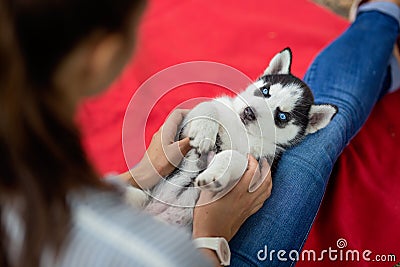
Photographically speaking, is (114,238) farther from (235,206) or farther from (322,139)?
(322,139)

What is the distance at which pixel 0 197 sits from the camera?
0.38m

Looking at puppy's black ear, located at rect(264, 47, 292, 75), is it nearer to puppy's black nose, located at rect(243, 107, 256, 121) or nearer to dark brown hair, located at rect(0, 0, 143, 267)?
puppy's black nose, located at rect(243, 107, 256, 121)

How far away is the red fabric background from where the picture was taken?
72 cm

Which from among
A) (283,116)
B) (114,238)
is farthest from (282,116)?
(114,238)

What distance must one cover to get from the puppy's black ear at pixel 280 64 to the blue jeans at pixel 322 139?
100 mm

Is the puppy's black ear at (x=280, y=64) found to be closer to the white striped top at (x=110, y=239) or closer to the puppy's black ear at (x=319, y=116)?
the puppy's black ear at (x=319, y=116)

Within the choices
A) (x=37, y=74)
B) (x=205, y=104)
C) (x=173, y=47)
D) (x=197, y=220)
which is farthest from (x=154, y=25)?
(x=37, y=74)

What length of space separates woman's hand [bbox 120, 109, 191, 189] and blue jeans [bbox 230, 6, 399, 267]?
0.12 m

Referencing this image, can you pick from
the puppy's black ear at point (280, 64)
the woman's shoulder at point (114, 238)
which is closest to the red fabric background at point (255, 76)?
the puppy's black ear at point (280, 64)

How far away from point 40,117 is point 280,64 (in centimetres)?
39

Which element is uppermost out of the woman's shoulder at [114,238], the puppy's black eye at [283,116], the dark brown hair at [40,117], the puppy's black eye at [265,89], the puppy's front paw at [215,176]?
the dark brown hair at [40,117]

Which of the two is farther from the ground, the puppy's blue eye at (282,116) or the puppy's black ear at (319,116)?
the puppy's blue eye at (282,116)

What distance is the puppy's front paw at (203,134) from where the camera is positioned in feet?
2.11

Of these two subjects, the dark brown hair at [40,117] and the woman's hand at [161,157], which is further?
the woman's hand at [161,157]
